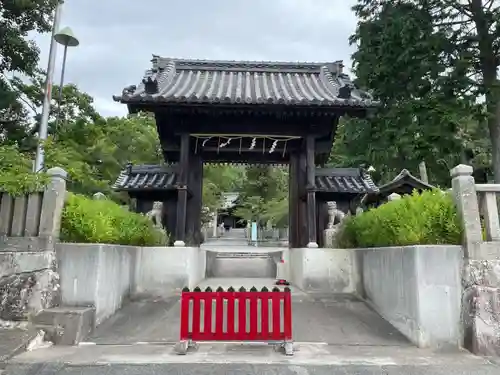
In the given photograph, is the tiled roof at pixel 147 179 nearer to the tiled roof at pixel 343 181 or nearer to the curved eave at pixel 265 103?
the curved eave at pixel 265 103

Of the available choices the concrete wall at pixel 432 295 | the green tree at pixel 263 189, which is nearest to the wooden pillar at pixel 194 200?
the concrete wall at pixel 432 295

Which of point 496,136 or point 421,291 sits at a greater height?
point 496,136

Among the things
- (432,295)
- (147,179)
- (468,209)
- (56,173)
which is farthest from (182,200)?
(468,209)

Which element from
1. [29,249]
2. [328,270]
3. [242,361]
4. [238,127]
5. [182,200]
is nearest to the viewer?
[242,361]

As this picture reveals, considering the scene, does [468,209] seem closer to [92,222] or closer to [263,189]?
[92,222]

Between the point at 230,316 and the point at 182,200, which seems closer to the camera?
the point at 230,316

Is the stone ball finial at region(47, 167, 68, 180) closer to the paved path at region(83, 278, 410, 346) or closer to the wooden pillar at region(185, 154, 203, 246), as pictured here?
the paved path at region(83, 278, 410, 346)

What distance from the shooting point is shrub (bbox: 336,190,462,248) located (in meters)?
4.98

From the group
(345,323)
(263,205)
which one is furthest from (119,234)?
(263,205)

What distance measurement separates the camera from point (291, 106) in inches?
311

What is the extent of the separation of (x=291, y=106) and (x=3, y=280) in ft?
19.6

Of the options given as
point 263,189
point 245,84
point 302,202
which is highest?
point 263,189

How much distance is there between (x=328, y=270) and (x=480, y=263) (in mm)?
3663

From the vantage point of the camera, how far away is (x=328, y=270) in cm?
802
